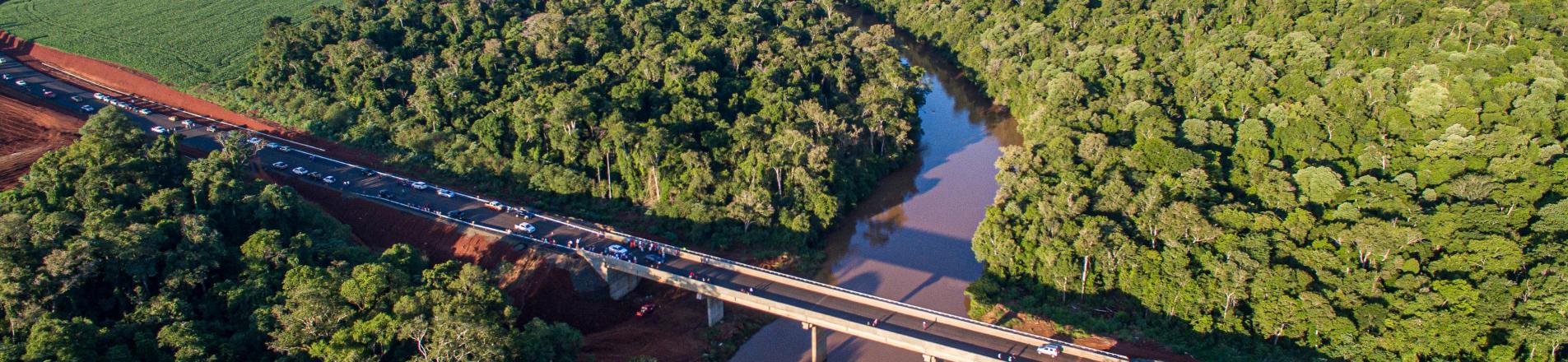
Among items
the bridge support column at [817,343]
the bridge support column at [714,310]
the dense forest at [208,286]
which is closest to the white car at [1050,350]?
the bridge support column at [817,343]

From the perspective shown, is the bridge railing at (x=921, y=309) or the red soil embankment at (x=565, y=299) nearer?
the bridge railing at (x=921, y=309)

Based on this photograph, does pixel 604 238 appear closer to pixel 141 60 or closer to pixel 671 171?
pixel 671 171

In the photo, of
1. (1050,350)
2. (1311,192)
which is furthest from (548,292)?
(1311,192)

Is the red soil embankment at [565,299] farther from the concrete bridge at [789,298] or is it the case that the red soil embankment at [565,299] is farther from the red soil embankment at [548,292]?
the concrete bridge at [789,298]

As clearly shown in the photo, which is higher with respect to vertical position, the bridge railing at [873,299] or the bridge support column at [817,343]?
the bridge railing at [873,299]

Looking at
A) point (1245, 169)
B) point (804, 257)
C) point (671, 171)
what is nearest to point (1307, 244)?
point (1245, 169)

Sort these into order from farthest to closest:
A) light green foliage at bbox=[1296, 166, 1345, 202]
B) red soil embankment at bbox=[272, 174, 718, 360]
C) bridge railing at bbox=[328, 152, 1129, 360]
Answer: light green foliage at bbox=[1296, 166, 1345, 202], red soil embankment at bbox=[272, 174, 718, 360], bridge railing at bbox=[328, 152, 1129, 360]

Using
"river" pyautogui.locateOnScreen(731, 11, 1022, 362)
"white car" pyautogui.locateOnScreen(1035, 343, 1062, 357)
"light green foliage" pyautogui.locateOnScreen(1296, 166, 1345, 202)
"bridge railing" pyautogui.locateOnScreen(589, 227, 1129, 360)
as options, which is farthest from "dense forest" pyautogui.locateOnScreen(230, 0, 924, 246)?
"light green foliage" pyautogui.locateOnScreen(1296, 166, 1345, 202)

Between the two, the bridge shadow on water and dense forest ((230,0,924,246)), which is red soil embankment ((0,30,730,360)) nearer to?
dense forest ((230,0,924,246))
